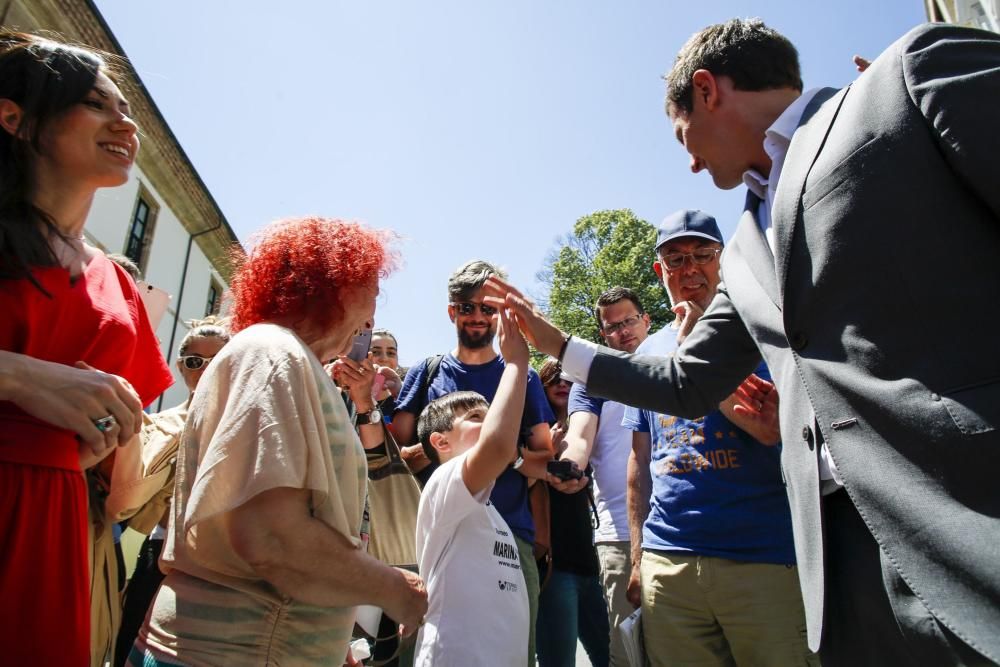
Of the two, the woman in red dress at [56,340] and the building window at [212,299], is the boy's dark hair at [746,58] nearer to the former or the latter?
the woman in red dress at [56,340]

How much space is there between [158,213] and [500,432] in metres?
17.7

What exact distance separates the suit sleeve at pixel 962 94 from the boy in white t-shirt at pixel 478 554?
1.46m

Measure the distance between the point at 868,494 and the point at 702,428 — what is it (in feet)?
4.74

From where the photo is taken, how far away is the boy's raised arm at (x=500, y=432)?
2426 mm

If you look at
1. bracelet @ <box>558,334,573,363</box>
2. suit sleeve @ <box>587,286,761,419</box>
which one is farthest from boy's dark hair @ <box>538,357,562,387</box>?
suit sleeve @ <box>587,286,761,419</box>

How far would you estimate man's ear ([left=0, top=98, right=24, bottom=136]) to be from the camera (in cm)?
162

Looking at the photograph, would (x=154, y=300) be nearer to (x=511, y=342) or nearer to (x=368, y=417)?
(x=368, y=417)

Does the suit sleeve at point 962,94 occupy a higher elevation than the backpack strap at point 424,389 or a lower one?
higher

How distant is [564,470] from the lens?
325 cm

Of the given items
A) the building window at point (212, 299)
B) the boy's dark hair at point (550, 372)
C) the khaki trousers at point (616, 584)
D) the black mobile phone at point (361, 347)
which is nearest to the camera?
the black mobile phone at point (361, 347)

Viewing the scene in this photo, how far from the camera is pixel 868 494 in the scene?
133 centimetres

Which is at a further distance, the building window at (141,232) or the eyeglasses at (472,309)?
the building window at (141,232)

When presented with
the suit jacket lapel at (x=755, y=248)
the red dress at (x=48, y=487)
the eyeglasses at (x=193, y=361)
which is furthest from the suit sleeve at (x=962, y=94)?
the eyeglasses at (x=193, y=361)

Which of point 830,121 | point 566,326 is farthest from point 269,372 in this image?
point 566,326
